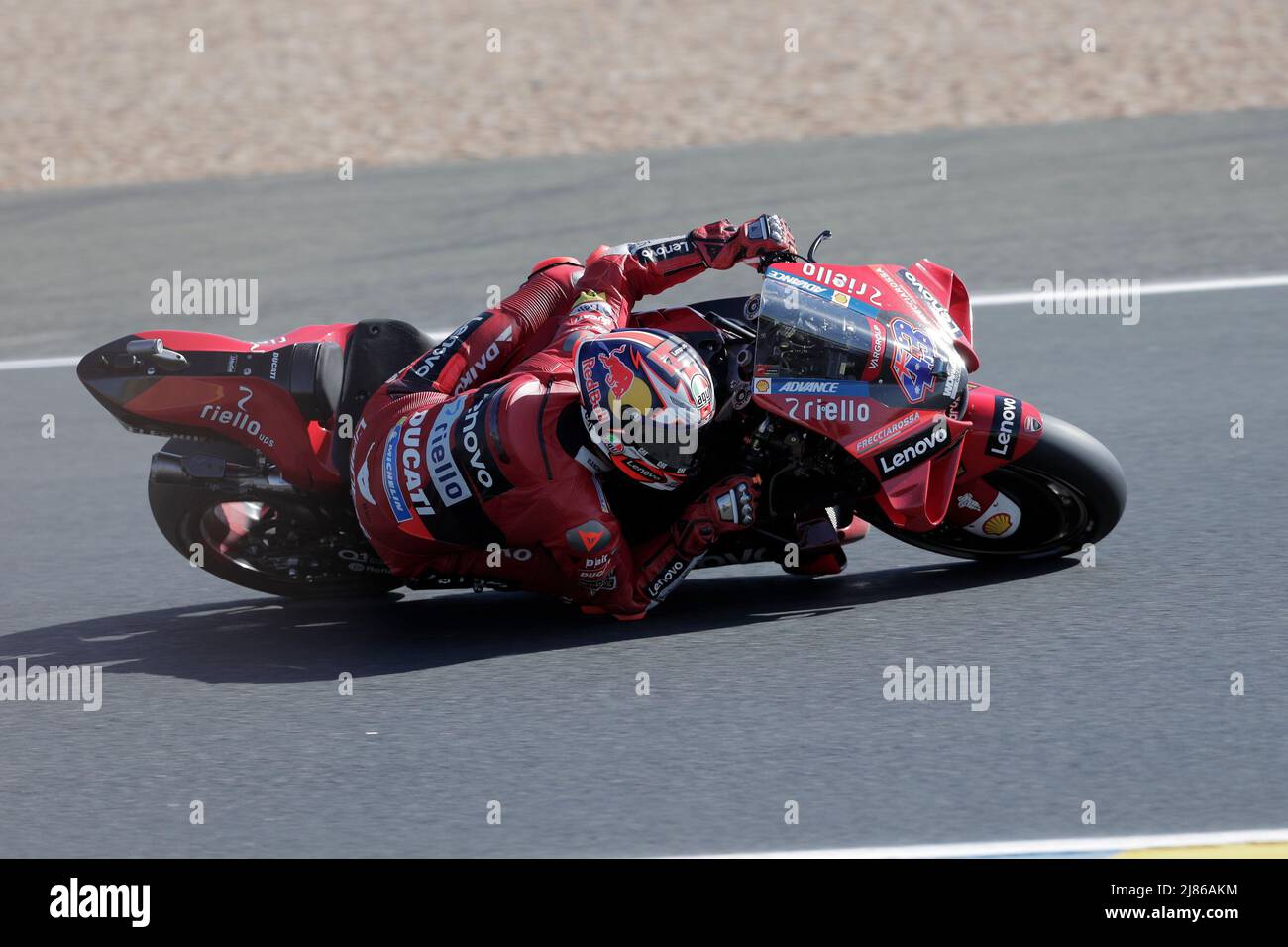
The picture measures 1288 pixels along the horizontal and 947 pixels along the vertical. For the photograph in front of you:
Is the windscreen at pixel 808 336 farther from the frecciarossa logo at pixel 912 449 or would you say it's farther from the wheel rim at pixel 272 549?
the wheel rim at pixel 272 549

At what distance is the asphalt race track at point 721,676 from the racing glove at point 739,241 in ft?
3.68

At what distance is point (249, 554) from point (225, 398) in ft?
1.88

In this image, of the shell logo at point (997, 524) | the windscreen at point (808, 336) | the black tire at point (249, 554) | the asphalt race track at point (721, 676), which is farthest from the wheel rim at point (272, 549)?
the shell logo at point (997, 524)

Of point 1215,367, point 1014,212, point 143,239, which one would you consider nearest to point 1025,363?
point 1215,367

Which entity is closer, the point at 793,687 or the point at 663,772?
the point at 663,772

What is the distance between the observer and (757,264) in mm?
5711

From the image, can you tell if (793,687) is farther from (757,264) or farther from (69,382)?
(69,382)

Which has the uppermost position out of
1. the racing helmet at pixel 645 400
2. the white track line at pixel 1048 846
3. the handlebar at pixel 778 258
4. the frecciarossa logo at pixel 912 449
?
the handlebar at pixel 778 258

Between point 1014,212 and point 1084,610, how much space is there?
18.3 ft

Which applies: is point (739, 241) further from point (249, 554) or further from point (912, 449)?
point (249, 554)

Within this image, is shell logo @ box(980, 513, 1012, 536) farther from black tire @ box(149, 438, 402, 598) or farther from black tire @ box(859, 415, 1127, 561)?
black tire @ box(149, 438, 402, 598)

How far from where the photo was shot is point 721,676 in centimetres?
531

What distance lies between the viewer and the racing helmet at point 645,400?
17.0 ft

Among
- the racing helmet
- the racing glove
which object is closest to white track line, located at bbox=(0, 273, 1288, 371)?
the racing glove
